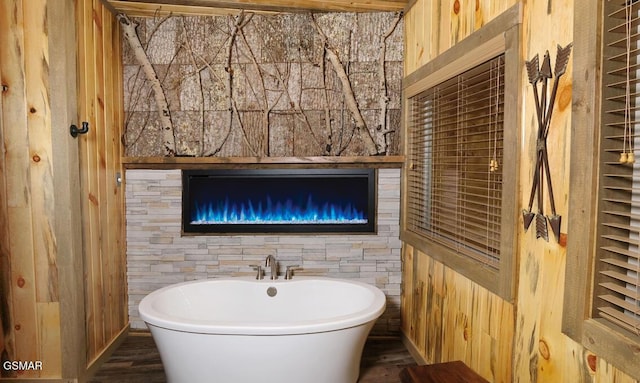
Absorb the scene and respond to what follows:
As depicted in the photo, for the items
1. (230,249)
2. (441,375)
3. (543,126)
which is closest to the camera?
(543,126)

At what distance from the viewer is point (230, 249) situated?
3.15 metres

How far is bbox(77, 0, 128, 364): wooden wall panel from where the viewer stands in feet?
8.30

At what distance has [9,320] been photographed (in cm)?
236

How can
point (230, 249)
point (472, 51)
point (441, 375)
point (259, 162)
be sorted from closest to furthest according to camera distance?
point (441, 375) → point (472, 51) → point (259, 162) → point (230, 249)

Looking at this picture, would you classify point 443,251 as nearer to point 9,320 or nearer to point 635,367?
point 635,367

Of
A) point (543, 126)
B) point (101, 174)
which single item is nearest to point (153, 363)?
point (101, 174)

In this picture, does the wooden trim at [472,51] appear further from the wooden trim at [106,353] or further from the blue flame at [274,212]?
the wooden trim at [106,353]

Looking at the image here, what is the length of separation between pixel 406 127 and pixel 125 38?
2266mm

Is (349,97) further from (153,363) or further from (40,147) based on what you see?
(153,363)

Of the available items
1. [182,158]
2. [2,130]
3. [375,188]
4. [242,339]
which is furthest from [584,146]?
[2,130]

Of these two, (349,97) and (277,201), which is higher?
(349,97)

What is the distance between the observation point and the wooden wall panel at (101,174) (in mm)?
2529

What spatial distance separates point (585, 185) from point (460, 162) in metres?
1.00

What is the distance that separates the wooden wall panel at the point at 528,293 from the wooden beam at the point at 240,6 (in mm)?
733
